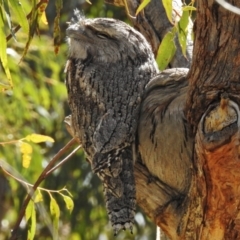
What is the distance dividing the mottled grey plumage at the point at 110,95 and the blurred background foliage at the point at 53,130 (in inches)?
112

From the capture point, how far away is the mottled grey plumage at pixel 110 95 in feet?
13.1

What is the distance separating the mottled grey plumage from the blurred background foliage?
2.85 metres

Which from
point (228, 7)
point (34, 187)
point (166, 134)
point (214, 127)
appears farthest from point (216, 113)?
point (34, 187)

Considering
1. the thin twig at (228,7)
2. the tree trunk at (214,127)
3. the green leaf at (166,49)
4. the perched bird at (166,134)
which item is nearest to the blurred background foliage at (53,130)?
the green leaf at (166,49)

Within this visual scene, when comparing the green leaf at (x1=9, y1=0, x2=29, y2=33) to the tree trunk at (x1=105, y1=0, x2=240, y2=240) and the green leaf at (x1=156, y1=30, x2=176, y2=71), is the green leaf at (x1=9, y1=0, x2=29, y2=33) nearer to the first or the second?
the green leaf at (x1=156, y1=30, x2=176, y2=71)

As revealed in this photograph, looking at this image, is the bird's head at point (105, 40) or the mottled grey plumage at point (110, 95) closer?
the mottled grey plumage at point (110, 95)

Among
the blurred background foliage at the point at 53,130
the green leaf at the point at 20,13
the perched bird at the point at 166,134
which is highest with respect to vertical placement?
the green leaf at the point at 20,13

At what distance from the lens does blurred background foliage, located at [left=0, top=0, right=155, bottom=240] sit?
759cm

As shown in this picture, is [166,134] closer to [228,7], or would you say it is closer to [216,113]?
[216,113]

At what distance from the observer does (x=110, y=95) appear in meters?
4.23

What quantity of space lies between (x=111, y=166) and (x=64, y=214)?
479cm

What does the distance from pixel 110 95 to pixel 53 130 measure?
4824 millimetres

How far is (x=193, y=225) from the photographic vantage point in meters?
3.69

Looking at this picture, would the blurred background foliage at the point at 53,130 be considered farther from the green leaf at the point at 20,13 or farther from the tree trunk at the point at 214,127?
the tree trunk at the point at 214,127
